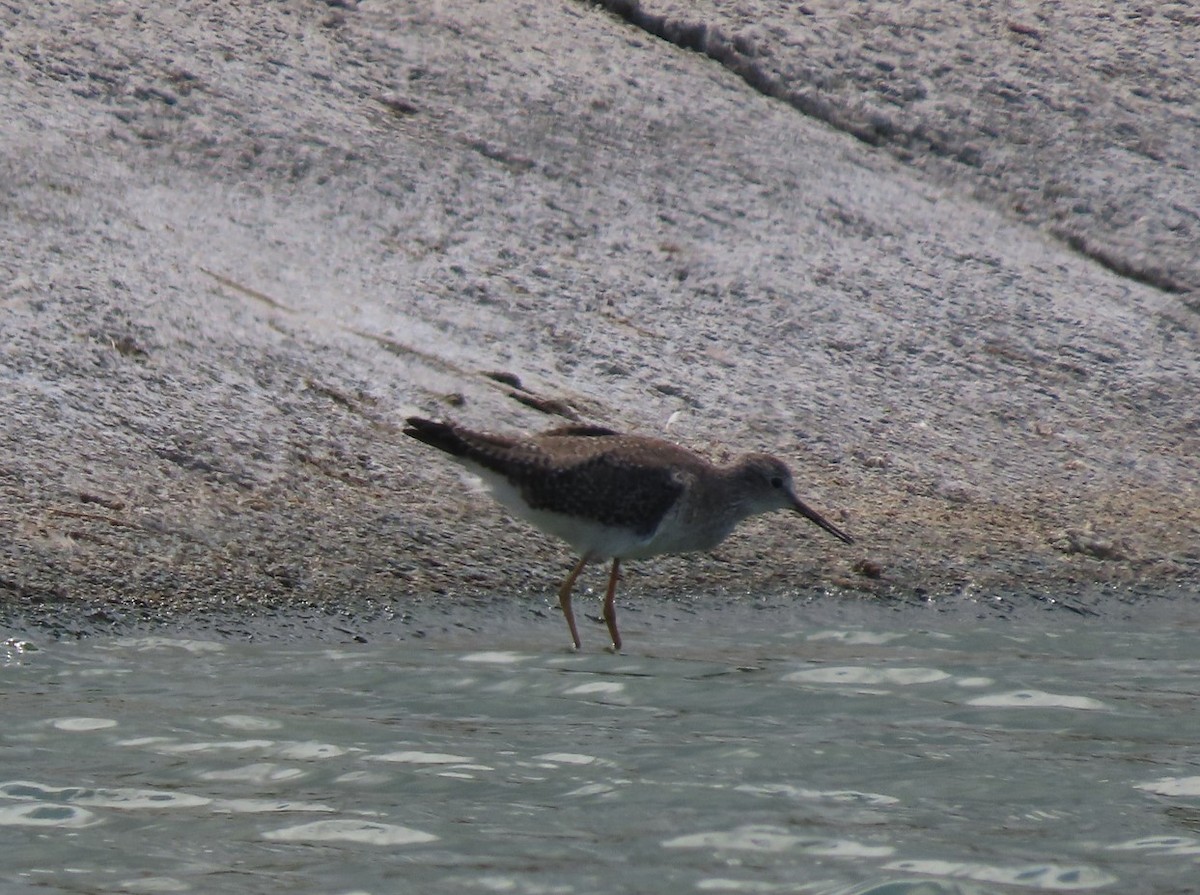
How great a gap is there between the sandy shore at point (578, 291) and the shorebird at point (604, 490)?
0.30 meters

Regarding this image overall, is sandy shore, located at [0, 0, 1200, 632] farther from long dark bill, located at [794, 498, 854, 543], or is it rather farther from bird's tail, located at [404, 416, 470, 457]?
bird's tail, located at [404, 416, 470, 457]

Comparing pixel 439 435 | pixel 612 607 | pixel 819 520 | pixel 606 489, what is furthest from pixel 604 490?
pixel 819 520

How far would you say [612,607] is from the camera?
295 inches

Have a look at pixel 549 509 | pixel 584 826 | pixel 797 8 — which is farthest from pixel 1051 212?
pixel 584 826

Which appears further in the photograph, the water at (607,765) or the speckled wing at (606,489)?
the speckled wing at (606,489)

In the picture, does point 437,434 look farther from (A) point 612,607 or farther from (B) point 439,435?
(A) point 612,607

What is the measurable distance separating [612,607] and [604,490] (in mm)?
452

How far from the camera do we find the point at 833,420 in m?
9.10

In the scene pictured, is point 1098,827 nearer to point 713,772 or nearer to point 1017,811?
point 1017,811

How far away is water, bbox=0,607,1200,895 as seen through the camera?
4.64m

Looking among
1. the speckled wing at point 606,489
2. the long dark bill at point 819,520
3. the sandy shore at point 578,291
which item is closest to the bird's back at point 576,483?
the speckled wing at point 606,489

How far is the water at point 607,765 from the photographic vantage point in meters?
4.64

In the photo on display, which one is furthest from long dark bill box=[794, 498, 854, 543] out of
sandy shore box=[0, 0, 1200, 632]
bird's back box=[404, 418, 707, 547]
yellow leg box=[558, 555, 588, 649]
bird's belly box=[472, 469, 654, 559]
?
yellow leg box=[558, 555, 588, 649]

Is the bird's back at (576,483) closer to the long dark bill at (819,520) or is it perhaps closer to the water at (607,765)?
the water at (607,765)
